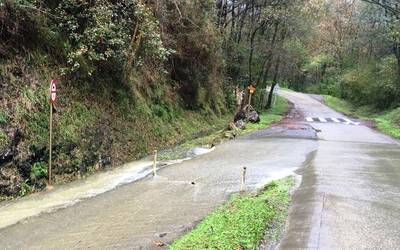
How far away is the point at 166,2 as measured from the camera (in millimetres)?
23094

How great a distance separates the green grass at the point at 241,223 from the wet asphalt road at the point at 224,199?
0.30m

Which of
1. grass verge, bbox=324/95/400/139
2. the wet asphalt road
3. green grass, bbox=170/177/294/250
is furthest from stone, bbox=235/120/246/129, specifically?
green grass, bbox=170/177/294/250

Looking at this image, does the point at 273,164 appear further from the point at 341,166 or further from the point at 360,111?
the point at 360,111

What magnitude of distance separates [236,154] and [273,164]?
8.04 feet

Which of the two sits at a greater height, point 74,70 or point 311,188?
point 74,70

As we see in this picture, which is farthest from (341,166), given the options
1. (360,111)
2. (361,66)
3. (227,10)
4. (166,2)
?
(361,66)

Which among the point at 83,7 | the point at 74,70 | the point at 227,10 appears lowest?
the point at 74,70

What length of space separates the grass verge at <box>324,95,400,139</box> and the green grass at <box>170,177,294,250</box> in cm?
1813

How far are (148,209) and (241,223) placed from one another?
271 cm

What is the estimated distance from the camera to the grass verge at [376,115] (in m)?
30.3

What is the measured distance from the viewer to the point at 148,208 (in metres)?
10.5

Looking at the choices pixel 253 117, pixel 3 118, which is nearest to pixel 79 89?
pixel 3 118

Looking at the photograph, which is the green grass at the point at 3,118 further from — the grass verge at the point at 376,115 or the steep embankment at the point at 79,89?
the grass verge at the point at 376,115

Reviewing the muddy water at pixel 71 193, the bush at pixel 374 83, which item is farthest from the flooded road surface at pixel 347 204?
the bush at pixel 374 83
